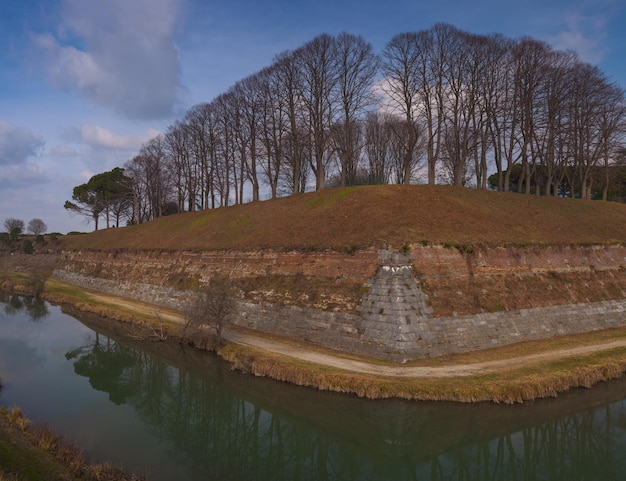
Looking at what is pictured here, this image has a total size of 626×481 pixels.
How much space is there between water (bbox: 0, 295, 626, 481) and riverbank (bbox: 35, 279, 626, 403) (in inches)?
15.9

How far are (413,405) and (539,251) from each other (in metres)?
15.0

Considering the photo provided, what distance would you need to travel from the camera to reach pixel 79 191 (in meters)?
61.9

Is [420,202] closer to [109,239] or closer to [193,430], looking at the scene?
[193,430]

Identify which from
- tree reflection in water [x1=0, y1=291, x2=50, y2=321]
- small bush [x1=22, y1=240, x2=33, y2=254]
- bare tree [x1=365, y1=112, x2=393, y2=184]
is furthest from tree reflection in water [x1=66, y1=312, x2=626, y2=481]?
small bush [x1=22, y1=240, x2=33, y2=254]

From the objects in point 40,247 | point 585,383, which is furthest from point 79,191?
point 585,383

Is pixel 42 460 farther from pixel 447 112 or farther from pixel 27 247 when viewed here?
pixel 27 247

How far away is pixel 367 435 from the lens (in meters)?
12.5

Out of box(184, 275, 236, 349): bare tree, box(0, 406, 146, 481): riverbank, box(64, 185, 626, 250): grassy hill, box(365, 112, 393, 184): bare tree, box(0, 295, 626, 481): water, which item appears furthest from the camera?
box(365, 112, 393, 184): bare tree

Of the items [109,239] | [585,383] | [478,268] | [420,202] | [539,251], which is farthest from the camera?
[109,239]

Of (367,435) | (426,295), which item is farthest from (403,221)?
(367,435)

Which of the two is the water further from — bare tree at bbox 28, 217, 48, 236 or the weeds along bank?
bare tree at bbox 28, 217, 48, 236

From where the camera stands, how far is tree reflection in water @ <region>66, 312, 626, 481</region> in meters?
10.8

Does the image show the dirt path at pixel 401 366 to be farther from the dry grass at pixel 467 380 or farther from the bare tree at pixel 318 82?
the bare tree at pixel 318 82

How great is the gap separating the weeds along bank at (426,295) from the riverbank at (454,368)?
29.3 inches
